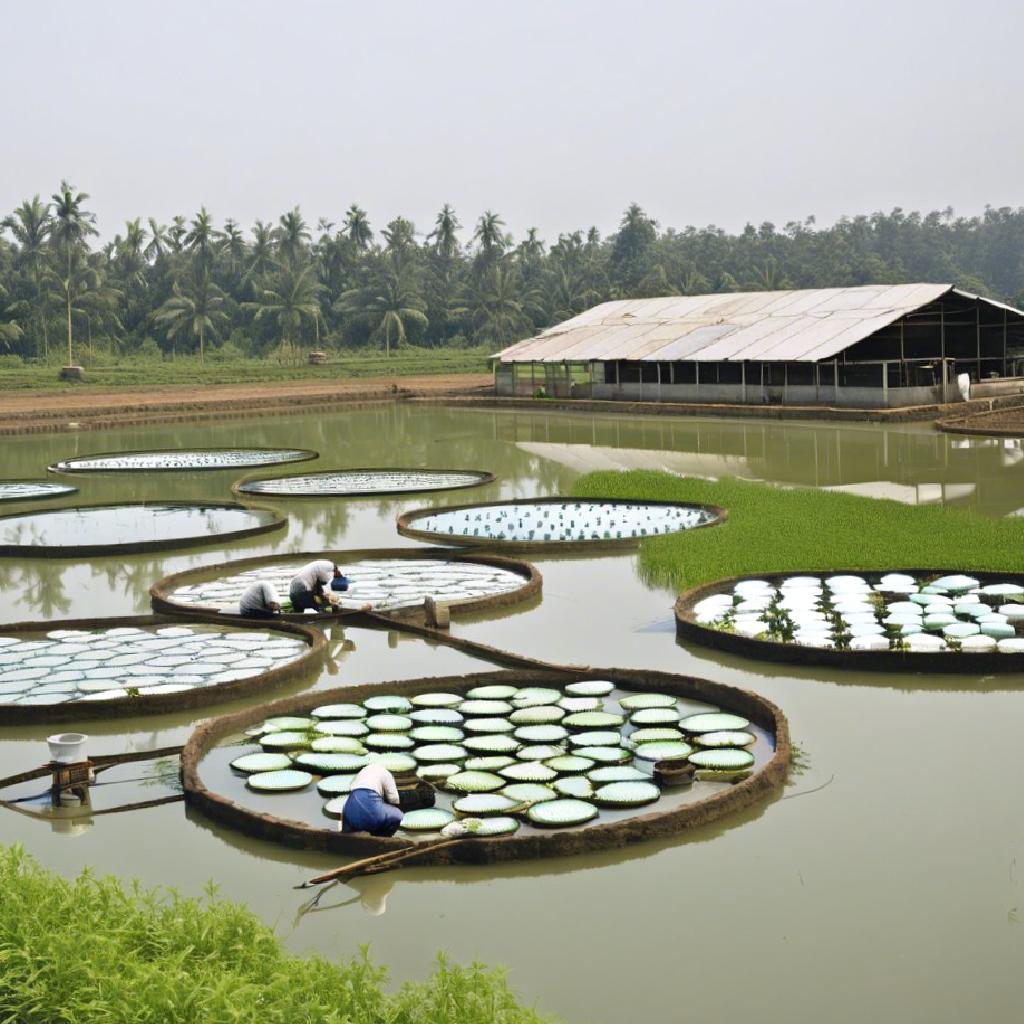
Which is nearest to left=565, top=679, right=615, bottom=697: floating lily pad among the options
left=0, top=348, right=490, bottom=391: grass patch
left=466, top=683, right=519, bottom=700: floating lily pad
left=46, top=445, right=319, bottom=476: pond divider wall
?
left=466, top=683, right=519, bottom=700: floating lily pad

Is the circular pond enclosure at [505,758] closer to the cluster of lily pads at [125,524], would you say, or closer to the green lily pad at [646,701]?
the green lily pad at [646,701]

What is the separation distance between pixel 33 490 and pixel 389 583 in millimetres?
11947

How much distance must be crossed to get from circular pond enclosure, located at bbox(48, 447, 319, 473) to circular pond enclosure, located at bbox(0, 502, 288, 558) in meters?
5.60

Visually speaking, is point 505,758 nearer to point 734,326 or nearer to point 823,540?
point 823,540

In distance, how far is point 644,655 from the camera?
12133mm

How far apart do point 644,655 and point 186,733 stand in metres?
3.80

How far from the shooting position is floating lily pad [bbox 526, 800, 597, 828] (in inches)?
317

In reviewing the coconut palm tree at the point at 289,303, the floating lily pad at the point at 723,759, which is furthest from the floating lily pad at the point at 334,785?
the coconut palm tree at the point at 289,303

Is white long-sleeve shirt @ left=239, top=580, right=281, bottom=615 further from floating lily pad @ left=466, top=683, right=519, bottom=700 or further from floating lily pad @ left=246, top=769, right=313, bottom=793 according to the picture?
floating lily pad @ left=246, top=769, right=313, bottom=793

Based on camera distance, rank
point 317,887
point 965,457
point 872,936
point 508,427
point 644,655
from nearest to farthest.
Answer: point 872,936
point 317,887
point 644,655
point 965,457
point 508,427

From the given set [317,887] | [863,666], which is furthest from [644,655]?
[317,887]

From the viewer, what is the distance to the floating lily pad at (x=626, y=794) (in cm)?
840

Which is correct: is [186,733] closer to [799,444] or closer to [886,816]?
[886,816]

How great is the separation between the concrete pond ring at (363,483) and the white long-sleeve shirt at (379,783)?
15.3 m
